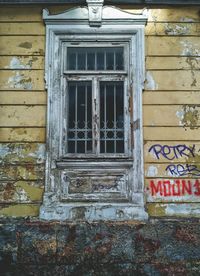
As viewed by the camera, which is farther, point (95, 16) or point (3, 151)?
point (95, 16)

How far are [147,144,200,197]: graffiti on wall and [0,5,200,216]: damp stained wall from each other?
→ 0.6 inches

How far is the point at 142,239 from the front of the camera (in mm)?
5824

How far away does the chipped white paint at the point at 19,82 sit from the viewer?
6.38m

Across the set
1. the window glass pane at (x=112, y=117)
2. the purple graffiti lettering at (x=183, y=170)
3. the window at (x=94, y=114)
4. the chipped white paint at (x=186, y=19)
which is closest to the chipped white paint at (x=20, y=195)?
the window at (x=94, y=114)

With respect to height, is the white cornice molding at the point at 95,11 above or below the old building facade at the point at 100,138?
above

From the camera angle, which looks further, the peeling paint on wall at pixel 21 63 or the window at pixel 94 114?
the peeling paint on wall at pixel 21 63

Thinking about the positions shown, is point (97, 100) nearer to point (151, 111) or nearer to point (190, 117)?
point (151, 111)

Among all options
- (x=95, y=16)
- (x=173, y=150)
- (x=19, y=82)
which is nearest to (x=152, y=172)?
(x=173, y=150)

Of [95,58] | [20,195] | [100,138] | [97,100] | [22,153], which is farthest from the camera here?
[95,58]

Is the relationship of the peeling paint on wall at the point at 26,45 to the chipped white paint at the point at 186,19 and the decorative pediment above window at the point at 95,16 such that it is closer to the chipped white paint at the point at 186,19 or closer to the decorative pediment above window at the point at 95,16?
the decorative pediment above window at the point at 95,16

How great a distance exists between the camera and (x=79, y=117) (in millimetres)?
6449

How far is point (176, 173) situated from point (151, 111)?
98cm

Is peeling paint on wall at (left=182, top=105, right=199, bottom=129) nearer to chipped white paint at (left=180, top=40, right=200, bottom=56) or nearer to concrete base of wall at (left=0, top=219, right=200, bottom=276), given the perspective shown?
chipped white paint at (left=180, top=40, right=200, bottom=56)

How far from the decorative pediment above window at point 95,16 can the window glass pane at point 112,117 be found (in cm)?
94
